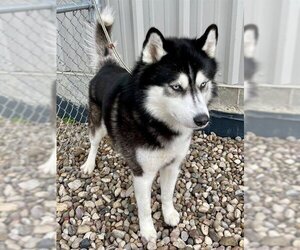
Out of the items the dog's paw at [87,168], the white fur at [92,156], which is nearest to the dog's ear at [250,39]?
the white fur at [92,156]

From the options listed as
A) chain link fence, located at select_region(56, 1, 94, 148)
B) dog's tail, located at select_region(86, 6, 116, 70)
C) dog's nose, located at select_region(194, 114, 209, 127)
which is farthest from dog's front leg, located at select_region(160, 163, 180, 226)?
chain link fence, located at select_region(56, 1, 94, 148)

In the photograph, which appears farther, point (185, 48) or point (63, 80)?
point (63, 80)

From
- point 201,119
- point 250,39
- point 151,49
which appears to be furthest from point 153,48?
point 250,39

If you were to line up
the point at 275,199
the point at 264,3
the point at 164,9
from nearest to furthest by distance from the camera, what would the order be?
the point at 264,3
the point at 275,199
the point at 164,9

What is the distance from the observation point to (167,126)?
183cm

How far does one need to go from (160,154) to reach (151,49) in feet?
1.78

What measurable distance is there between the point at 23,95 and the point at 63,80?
67.2 inches

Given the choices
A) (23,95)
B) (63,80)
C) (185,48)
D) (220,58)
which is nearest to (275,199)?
(185,48)

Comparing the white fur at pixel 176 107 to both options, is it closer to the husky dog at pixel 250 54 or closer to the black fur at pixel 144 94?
the black fur at pixel 144 94

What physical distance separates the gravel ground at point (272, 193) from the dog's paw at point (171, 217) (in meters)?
0.69

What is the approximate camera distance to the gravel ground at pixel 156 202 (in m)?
2.06

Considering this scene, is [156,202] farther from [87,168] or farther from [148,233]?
[87,168]

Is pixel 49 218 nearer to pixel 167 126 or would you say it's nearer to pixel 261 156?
pixel 167 126

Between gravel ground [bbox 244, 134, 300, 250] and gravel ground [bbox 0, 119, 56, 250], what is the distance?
0.78m
